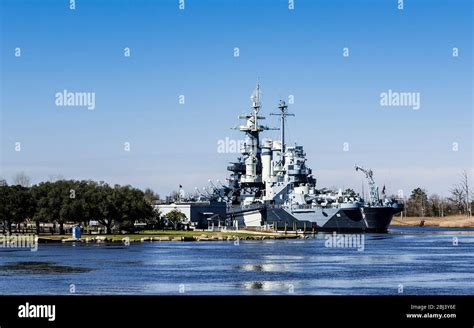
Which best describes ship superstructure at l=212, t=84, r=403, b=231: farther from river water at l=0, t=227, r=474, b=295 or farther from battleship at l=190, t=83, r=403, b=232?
river water at l=0, t=227, r=474, b=295

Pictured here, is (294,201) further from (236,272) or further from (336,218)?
(236,272)

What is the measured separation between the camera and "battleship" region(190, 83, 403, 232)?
16600 centimetres

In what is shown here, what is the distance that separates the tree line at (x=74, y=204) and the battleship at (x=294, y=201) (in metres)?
39.6

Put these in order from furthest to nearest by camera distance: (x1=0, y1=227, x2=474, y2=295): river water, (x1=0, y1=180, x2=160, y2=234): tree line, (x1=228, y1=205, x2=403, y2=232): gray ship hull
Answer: (x1=228, y1=205, x2=403, y2=232): gray ship hull
(x1=0, y1=180, x2=160, y2=234): tree line
(x1=0, y1=227, x2=474, y2=295): river water

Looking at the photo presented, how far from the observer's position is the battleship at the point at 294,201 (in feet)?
545

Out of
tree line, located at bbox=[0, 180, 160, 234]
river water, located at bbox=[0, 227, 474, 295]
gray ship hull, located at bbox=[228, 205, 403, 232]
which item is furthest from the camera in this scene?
→ gray ship hull, located at bbox=[228, 205, 403, 232]

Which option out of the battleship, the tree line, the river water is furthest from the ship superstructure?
the river water

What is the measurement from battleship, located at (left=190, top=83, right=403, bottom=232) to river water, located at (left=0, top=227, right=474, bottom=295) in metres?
63.8

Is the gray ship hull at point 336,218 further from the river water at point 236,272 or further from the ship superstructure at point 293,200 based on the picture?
the river water at point 236,272

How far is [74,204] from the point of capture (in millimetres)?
135625

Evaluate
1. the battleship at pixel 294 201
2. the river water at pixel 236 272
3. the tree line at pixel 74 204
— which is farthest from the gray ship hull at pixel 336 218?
the river water at pixel 236 272

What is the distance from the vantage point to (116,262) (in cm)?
8038

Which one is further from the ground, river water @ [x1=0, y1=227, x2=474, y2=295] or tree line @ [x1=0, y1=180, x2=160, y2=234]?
tree line @ [x1=0, y1=180, x2=160, y2=234]
